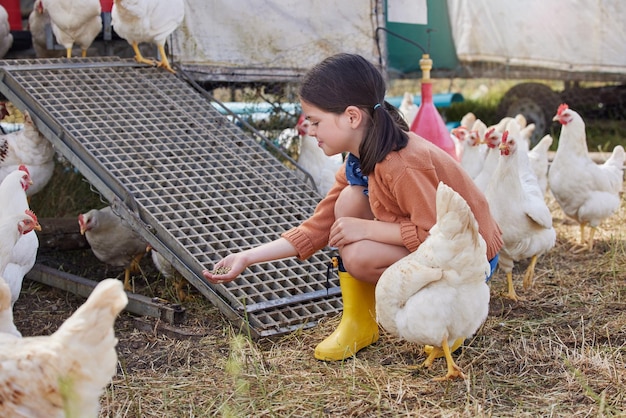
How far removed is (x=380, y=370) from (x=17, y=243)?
64.9 inches

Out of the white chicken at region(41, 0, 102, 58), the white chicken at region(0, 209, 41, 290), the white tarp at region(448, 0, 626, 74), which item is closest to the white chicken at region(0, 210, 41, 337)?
the white chicken at region(0, 209, 41, 290)

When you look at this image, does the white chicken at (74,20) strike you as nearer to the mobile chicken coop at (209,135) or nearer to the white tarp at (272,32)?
the mobile chicken coop at (209,135)

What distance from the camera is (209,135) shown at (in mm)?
4090

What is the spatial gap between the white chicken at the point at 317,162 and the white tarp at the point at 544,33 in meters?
A: 3.27

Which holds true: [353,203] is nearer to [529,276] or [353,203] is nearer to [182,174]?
[182,174]

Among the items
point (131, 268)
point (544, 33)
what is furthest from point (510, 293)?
point (544, 33)

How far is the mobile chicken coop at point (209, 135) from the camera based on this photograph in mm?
3238

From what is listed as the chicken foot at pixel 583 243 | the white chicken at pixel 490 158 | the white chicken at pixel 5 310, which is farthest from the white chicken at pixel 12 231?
the chicken foot at pixel 583 243

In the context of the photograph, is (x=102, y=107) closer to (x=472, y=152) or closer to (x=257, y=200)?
(x=257, y=200)

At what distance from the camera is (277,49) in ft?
17.9

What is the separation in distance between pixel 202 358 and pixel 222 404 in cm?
46

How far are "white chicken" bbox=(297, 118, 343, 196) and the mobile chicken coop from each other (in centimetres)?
65

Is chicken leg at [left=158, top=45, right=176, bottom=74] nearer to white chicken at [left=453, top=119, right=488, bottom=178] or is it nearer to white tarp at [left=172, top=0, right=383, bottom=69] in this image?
white tarp at [left=172, top=0, right=383, bottom=69]

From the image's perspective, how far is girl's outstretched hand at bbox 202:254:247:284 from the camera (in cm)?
258
